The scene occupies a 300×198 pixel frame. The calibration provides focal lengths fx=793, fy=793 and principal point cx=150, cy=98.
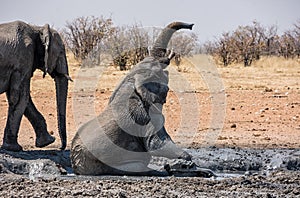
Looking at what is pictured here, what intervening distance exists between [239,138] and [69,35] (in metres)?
21.6

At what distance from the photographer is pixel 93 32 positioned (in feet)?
100

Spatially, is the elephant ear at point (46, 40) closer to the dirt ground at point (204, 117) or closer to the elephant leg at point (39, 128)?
the elephant leg at point (39, 128)

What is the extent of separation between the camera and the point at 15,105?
9547 millimetres

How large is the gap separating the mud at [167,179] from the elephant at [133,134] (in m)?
0.17

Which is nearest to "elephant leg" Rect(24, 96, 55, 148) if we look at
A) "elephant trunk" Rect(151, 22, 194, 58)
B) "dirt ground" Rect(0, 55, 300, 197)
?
"dirt ground" Rect(0, 55, 300, 197)

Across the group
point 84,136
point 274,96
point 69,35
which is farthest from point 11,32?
point 69,35

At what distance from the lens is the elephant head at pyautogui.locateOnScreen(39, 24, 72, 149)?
9.70m

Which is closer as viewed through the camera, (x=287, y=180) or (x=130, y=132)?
(x=287, y=180)

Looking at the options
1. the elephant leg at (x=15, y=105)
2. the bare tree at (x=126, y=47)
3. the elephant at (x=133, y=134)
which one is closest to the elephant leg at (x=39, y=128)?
the elephant leg at (x=15, y=105)

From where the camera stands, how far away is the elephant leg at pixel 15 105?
30.9 feet

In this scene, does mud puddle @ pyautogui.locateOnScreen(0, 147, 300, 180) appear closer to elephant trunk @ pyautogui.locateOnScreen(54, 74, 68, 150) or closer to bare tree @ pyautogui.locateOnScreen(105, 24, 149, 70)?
elephant trunk @ pyautogui.locateOnScreen(54, 74, 68, 150)

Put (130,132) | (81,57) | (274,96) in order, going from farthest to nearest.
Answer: (81,57)
(274,96)
(130,132)

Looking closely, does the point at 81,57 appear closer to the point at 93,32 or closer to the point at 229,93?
the point at 93,32

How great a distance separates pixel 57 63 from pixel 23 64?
2.04 ft
